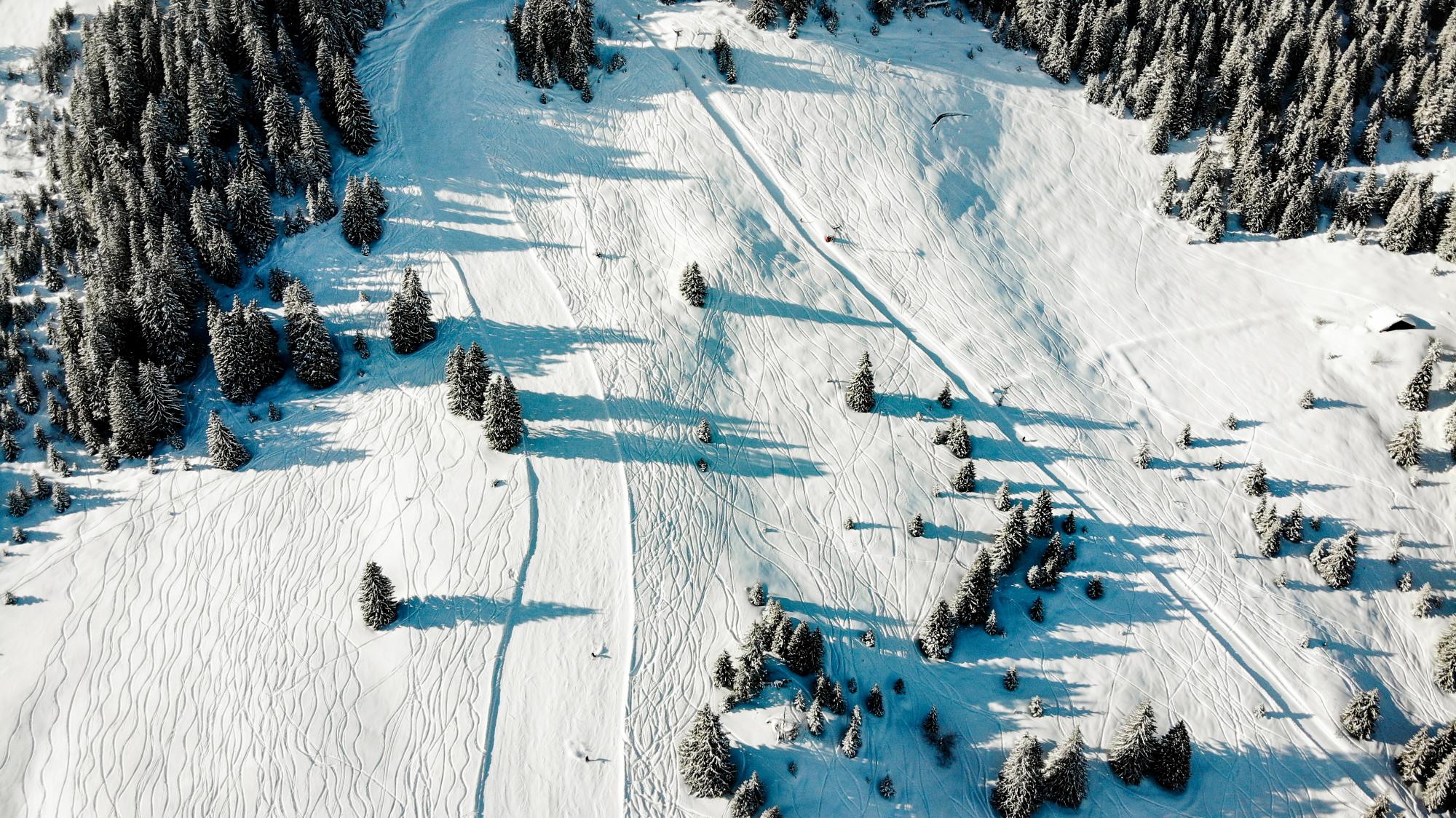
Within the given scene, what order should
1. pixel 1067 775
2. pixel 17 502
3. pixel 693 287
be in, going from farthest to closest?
pixel 693 287, pixel 17 502, pixel 1067 775

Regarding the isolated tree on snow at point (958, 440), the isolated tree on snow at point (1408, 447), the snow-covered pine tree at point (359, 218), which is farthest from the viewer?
the snow-covered pine tree at point (359, 218)

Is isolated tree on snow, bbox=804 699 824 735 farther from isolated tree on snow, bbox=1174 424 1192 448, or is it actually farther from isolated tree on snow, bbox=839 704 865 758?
isolated tree on snow, bbox=1174 424 1192 448

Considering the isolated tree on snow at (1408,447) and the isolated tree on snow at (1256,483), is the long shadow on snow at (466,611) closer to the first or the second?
the isolated tree on snow at (1256,483)

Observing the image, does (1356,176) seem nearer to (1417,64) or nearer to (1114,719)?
(1417,64)

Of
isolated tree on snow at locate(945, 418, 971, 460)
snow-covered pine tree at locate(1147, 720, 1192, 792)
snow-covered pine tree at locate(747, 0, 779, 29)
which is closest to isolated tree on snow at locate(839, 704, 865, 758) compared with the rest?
snow-covered pine tree at locate(1147, 720, 1192, 792)

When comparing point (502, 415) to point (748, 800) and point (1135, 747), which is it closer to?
point (748, 800)

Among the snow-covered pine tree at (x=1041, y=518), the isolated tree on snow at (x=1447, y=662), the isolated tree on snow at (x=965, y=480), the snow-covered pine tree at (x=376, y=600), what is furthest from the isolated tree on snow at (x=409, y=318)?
the isolated tree on snow at (x=1447, y=662)

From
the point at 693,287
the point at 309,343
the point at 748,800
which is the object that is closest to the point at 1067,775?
the point at 748,800
